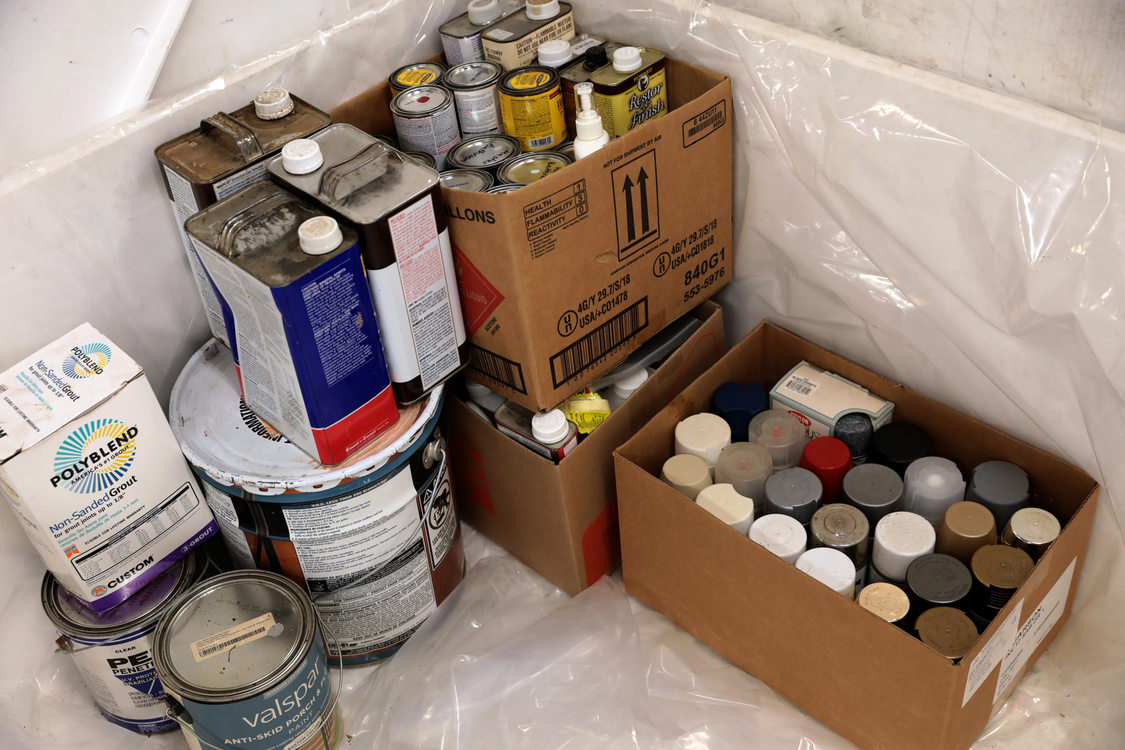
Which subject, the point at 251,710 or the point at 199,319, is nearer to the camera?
the point at 251,710

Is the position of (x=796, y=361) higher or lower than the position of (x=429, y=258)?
lower

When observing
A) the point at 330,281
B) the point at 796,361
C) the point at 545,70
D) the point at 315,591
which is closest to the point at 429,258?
the point at 330,281

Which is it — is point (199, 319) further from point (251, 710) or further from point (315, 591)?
point (251, 710)

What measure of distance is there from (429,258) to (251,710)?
0.46 metres

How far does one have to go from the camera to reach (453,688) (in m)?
1.14

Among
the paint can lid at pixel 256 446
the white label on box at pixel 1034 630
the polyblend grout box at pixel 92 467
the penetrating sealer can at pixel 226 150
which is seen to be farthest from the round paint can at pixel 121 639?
the white label on box at pixel 1034 630

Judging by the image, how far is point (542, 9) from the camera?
1.17 metres

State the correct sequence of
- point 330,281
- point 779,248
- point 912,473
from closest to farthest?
point 330,281 → point 912,473 → point 779,248

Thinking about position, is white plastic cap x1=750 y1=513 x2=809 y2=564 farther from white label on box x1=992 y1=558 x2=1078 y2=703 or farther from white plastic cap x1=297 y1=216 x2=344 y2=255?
white plastic cap x1=297 y1=216 x2=344 y2=255

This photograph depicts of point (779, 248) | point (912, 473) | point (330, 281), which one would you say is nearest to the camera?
point (330, 281)

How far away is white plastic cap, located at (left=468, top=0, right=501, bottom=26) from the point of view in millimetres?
1188

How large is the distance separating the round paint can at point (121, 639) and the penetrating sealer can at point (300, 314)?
0.76ft

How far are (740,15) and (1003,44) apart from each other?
11.3 inches

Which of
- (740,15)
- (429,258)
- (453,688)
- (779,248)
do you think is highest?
(740,15)
